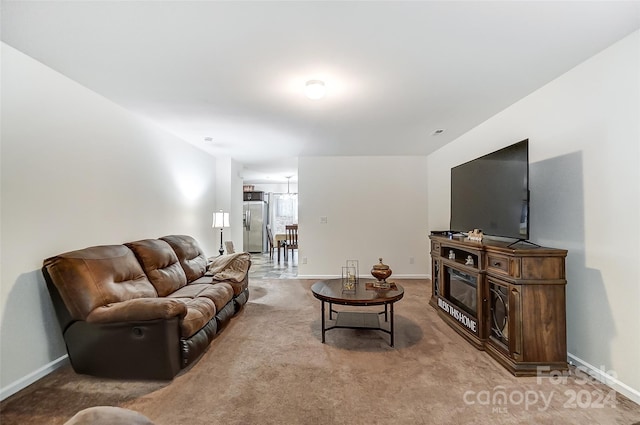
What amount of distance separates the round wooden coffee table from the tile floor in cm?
258

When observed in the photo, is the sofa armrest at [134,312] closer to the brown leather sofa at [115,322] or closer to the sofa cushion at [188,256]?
the brown leather sofa at [115,322]

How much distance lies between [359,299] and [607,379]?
1800 millimetres

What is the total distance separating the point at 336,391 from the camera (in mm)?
1926

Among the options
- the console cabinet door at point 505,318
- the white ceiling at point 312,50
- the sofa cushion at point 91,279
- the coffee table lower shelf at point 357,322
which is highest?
the white ceiling at point 312,50

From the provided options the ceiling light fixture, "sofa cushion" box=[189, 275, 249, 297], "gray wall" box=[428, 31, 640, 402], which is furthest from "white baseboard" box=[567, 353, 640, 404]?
"sofa cushion" box=[189, 275, 249, 297]

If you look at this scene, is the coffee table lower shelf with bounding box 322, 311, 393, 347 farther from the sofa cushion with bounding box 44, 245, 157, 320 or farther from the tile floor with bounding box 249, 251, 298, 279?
the tile floor with bounding box 249, 251, 298, 279

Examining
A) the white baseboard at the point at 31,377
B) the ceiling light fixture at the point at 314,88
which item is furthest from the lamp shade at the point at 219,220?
the ceiling light fixture at the point at 314,88

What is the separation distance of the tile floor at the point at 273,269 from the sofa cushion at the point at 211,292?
2456 mm

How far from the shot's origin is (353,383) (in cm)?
202

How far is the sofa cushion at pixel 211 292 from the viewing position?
275cm

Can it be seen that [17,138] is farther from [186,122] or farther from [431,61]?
[431,61]

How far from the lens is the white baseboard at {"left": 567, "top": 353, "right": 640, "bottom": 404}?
1.81 m

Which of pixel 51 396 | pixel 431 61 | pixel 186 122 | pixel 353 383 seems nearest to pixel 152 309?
pixel 51 396

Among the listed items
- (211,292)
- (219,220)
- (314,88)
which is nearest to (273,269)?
(219,220)
